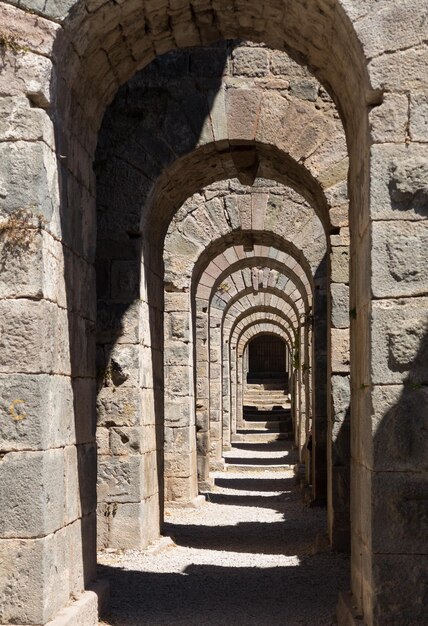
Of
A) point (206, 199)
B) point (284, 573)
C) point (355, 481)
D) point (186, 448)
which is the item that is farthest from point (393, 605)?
point (206, 199)

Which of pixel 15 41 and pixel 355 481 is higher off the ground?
pixel 15 41

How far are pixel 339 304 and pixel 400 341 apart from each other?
172 inches

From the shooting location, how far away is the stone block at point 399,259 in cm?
470

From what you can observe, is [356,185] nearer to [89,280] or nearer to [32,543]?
[89,280]

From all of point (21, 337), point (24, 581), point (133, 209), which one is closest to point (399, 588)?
point (24, 581)

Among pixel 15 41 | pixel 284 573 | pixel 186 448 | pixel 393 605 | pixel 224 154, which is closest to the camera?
pixel 393 605

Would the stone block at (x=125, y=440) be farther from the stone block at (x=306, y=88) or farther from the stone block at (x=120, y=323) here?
the stone block at (x=306, y=88)

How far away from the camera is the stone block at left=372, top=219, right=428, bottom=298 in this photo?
4.70 m

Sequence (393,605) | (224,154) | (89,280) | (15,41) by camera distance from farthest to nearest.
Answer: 1. (224,154)
2. (89,280)
3. (15,41)
4. (393,605)

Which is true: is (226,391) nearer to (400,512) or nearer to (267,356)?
(400,512)

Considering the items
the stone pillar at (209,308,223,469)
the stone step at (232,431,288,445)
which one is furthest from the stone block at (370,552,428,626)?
the stone step at (232,431,288,445)

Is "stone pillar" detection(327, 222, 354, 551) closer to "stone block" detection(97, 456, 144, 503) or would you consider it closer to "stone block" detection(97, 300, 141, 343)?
"stone block" detection(97, 456, 144, 503)

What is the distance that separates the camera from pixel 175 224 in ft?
41.3

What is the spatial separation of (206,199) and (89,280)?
6791 mm
